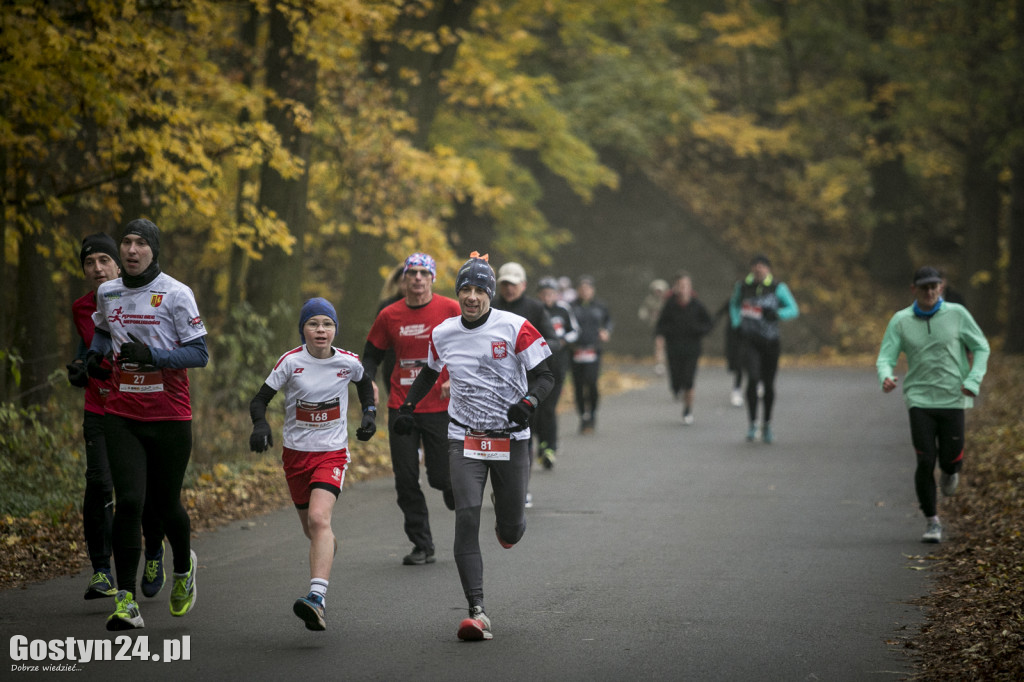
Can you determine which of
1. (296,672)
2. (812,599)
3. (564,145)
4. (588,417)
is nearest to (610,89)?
(564,145)

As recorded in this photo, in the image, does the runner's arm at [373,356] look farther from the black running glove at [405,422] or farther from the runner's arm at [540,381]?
the runner's arm at [540,381]

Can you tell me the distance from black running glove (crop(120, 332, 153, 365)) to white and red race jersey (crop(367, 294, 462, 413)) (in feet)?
7.69

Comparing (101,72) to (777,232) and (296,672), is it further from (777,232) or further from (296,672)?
(777,232)

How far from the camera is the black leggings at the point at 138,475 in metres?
6.42

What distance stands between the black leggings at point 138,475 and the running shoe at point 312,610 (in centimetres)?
105

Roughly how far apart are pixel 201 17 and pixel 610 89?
18.0 m

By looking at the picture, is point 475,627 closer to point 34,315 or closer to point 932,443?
point 932,443

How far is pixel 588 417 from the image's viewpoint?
57.1 feet

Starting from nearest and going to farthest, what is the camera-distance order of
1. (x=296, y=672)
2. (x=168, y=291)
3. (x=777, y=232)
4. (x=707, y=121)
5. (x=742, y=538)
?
(x=296, y=672)
(x=168, y=291)
(x=742, y=538)
(x=707, y=121)
(x=777, y=232)

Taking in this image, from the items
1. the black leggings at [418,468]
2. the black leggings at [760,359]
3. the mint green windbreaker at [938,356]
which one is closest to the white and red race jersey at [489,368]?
the black leggings at [418,468]

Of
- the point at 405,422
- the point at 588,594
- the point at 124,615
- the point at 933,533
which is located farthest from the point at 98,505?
the point at 933,533

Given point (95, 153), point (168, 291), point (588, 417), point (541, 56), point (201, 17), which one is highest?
point (541, 56)

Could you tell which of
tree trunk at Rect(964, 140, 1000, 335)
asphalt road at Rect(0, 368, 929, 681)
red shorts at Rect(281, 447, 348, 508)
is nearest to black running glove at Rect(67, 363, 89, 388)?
red shorts at Rect(281, 447, 348, 508)

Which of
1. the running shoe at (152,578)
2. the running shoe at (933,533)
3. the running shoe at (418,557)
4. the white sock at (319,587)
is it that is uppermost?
the white sock at (319,587)
